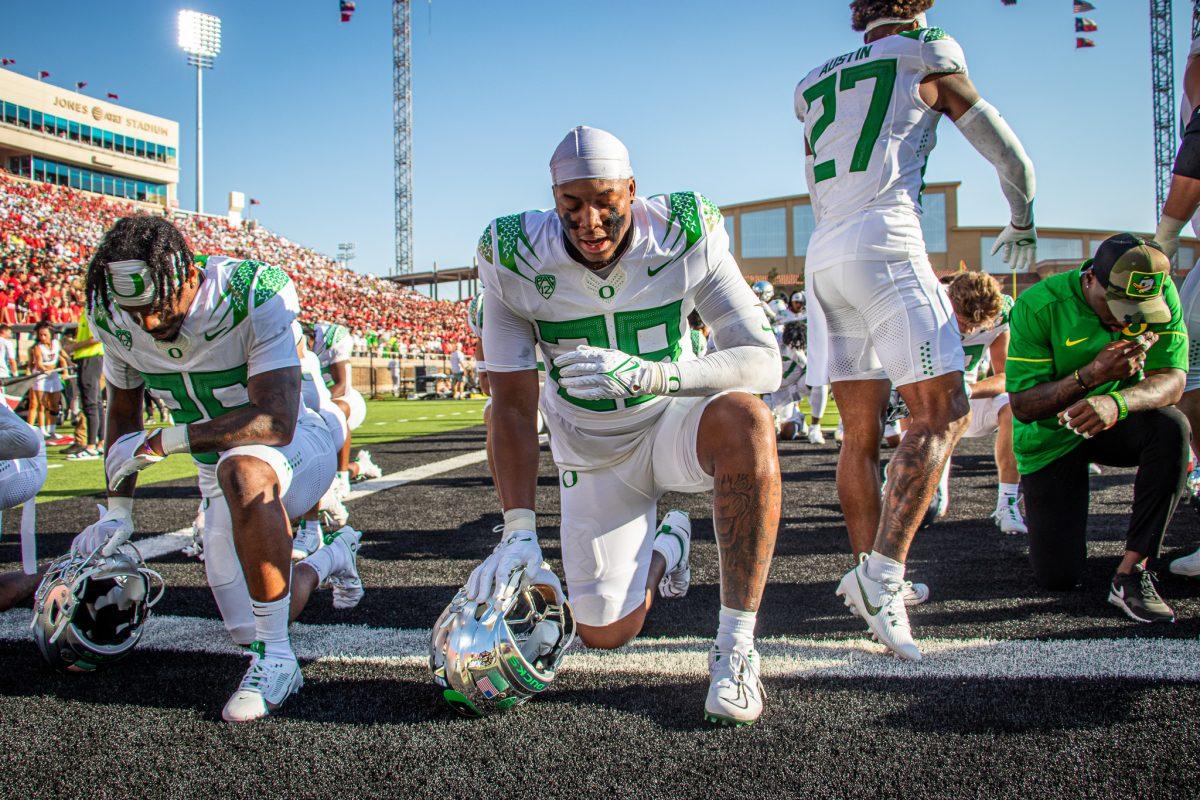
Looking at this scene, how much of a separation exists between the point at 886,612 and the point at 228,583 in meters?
2.33

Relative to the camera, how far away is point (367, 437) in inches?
497

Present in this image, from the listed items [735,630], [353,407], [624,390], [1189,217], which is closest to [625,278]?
[624,390]

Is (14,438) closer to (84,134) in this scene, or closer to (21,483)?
(21,483)

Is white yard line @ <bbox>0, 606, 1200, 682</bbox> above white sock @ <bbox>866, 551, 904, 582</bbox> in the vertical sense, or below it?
below

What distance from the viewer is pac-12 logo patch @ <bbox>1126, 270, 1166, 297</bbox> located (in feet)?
9.90

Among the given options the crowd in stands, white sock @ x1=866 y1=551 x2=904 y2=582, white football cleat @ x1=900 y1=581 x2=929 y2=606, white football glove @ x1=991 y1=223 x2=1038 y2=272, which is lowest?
white football cleat @ x1=900 y1=581 x2=929 y2=606

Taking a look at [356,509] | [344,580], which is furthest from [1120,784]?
[356,509]

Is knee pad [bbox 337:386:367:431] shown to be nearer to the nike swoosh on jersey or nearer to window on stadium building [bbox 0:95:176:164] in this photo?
the nike swoosh on jersey

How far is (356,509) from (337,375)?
1.35 metres

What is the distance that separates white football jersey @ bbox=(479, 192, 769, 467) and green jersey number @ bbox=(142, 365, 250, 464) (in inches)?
45.5

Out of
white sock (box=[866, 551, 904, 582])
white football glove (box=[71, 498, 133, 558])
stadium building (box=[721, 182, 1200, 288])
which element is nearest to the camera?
white sock (box=[866, 551, 904, 582])

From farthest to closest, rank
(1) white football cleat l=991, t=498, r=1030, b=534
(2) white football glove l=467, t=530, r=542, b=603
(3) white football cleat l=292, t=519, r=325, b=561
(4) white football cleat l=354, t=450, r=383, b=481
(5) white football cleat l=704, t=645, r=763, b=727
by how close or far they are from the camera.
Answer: (4) white football cleat l=354, t=450, r=383, b=481, (1) white football cleat l=991, t=498, r=1030, b=534, (3) white football cleat l=292, t=519, r=325, b=561, (2) white football glove l=467, t=530, r=542, b=603, (5) white football cleat l=704, t=645, r=763, b=727

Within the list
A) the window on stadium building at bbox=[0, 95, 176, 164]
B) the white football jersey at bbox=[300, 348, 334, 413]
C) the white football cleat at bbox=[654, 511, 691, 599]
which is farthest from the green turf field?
the window on stadium building at bbox=[0, 95, 176, 164]

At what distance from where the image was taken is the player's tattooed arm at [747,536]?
2.36 meters
